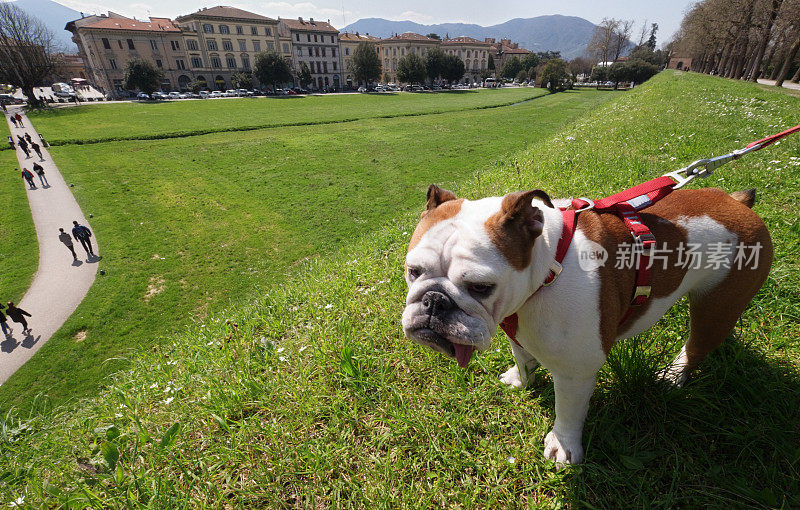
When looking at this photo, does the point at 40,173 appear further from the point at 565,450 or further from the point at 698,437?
the point at 698,437

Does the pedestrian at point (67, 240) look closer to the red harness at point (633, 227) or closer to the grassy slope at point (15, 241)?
the grassy slope at point (15, 241)

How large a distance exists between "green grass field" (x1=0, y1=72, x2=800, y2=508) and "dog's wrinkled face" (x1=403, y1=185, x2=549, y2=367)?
1085 mm

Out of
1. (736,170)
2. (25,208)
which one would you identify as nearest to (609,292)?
(736,170)

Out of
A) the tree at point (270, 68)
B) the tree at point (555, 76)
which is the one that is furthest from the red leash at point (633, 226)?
the tree at point (555, 76)

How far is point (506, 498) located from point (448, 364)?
1.18 m

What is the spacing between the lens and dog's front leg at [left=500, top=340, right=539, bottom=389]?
301cm

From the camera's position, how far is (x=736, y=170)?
6.62m

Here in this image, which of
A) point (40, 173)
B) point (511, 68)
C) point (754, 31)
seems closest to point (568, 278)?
point (40, 173)

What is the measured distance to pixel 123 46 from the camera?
73.8m

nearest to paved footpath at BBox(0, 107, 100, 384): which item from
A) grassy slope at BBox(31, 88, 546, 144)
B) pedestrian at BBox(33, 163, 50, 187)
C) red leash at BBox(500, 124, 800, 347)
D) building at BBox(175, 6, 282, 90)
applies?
pedestrian at BBox(33, 163, 50, 187)

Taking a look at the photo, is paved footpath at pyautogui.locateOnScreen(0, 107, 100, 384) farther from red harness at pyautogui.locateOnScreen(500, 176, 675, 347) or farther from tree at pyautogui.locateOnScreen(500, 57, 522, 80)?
tree at pyautogui.locateOnScreen(500, 57, 522, 80)

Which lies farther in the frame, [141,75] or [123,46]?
[123,46]

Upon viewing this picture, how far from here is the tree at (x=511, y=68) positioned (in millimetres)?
121688

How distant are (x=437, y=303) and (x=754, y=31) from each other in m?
63.7
